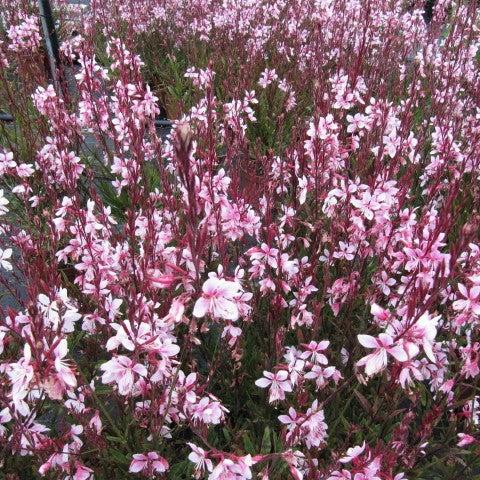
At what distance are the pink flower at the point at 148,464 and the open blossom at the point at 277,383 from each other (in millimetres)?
394

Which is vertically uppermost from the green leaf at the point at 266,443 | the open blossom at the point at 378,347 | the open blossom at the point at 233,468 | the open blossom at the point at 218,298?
the open blossom at the point at 218,298

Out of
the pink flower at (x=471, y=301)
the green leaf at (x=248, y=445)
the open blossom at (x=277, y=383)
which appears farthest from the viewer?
the green leaf at (x=248, y=445)

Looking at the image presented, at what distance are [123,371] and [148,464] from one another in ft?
1.40

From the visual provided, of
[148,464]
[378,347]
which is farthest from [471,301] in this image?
[148,464]

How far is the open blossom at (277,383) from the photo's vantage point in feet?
5.40

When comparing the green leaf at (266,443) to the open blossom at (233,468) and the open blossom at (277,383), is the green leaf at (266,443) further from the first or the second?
the open blossom at (233,468)

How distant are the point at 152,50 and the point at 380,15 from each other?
3.04 meters

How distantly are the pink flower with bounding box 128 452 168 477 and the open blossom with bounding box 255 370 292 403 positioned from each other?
1.29 feet

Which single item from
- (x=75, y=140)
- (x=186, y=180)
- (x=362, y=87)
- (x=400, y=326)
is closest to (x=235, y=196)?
(x=400, y=326)

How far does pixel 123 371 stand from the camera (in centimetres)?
130

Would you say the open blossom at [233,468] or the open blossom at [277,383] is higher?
the open blossom at [277,383]

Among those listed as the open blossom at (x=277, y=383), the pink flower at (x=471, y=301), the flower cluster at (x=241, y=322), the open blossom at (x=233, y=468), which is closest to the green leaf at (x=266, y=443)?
the flower cluster at (x=241, y=322)

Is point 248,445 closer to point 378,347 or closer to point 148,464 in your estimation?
point 148,464

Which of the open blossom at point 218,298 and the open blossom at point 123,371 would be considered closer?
the open blossom at point 218,298
